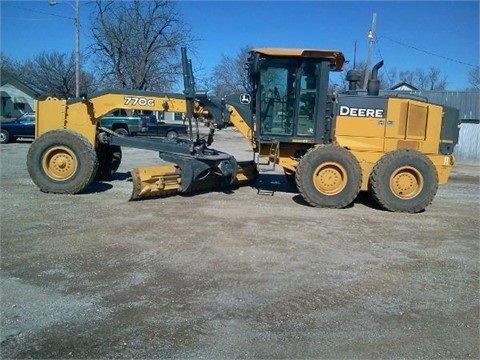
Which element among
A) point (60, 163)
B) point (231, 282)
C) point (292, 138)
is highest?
point (292, 138)

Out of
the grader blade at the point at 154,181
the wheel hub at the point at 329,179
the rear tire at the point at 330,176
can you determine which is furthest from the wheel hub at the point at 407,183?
the grader blade at the point at 154,181

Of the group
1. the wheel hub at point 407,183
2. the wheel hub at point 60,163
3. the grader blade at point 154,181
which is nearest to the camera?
the grader blade at point 154,181

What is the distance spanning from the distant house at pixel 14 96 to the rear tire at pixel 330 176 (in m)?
54.7

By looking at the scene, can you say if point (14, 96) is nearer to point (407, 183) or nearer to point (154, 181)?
point (154, 181)

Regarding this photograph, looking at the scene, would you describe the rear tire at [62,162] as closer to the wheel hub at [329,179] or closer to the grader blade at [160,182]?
the grader blade at [160,182]

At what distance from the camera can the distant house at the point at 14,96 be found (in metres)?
54.3

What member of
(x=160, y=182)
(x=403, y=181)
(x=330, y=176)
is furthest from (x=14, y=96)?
(x=403, y=181)

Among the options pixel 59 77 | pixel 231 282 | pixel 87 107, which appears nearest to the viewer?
pixel 231 282

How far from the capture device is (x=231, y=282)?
4.83 meters

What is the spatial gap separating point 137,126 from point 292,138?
62.2 ft

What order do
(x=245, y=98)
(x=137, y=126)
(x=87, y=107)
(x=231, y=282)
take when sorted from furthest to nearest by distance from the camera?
(x=137, y=126), (x=245, y=98), (x=87, y=107), (x=231, y=282)

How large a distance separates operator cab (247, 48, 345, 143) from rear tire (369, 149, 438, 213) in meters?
1.45

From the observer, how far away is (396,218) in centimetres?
837

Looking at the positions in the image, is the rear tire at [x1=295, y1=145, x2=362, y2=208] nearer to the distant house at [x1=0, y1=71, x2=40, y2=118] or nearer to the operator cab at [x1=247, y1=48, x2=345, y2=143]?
the operator cab at [x1=247, y1=48, x2=345, y2=143]
